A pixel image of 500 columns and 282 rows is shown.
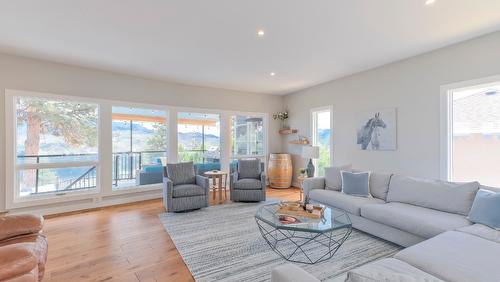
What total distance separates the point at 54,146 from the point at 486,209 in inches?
239

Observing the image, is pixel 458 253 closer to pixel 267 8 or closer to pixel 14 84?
pixel 267 8

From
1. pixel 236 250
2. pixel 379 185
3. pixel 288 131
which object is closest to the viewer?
pixel 236 250

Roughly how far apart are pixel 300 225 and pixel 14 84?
487cm

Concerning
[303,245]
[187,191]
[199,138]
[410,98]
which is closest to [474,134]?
[410,98]

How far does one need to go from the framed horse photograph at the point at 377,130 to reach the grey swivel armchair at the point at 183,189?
124 inches

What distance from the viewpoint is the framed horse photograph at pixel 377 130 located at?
405 cm

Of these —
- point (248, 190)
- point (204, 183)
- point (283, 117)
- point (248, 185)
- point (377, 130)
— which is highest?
point (283, 117)

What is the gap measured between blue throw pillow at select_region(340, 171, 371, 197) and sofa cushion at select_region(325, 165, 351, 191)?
8.0 inches

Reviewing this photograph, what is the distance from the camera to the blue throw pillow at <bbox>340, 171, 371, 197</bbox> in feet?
11.1

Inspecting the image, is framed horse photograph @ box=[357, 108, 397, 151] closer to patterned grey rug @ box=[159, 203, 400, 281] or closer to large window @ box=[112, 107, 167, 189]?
patterned grey rug @ box=[159, 203, 400, 281]

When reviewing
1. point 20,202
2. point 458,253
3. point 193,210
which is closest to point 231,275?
point 458,253

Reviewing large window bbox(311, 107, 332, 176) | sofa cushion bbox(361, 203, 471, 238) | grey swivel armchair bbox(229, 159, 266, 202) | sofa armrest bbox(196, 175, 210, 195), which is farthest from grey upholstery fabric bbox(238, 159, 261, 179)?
sofa cushion bbox(361, 203, 471, 238)

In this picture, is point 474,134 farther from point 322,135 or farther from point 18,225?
point 18,225

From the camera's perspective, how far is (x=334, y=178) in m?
3.84
